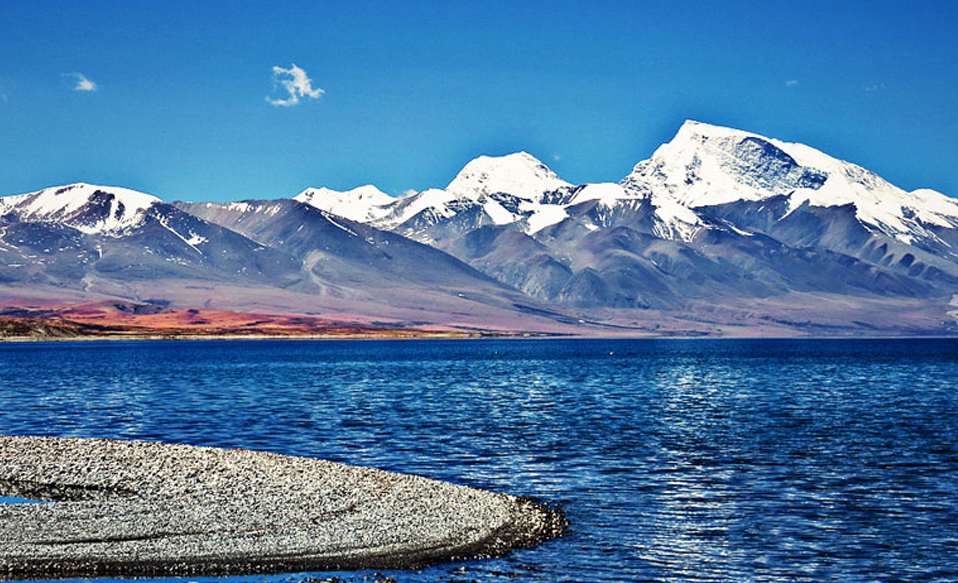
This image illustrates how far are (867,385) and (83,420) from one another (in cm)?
8354

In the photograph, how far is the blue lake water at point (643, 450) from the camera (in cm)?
3150

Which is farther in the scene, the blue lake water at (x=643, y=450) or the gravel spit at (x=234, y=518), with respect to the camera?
the blue lake water at (x=643, y=450)

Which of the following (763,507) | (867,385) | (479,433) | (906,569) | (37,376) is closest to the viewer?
(906,569)

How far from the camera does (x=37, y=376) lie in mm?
132125

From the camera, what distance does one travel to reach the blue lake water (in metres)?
31.5

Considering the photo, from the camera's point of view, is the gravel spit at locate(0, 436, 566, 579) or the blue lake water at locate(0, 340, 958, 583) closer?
the gravel spit at locate(0, 436, 566, 579)

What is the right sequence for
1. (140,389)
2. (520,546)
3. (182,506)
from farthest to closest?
(140,389) < (182,506) < (520,546)

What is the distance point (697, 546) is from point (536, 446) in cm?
2418

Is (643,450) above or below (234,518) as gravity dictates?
above

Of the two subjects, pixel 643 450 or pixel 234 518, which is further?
pixel 643 450

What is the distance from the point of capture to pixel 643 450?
55094mm

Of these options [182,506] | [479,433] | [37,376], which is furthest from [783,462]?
[37,376]

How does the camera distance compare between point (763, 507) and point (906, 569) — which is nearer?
point (906, 569)

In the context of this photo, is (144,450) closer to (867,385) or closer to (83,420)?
(83,420)
